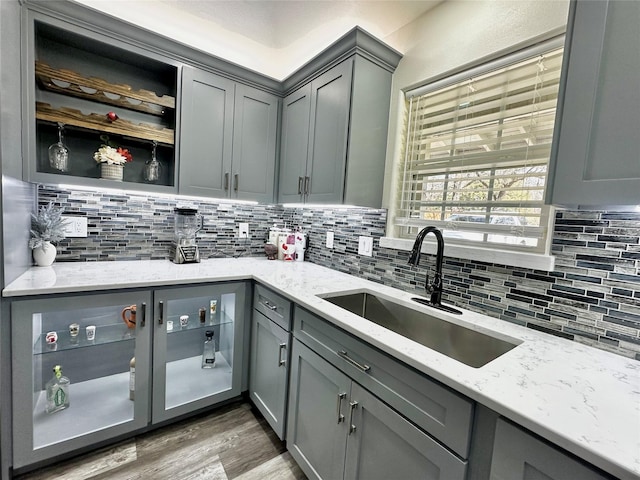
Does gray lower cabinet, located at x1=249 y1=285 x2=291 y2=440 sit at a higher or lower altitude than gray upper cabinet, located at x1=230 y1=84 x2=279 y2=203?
lower

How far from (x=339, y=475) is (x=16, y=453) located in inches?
57.3

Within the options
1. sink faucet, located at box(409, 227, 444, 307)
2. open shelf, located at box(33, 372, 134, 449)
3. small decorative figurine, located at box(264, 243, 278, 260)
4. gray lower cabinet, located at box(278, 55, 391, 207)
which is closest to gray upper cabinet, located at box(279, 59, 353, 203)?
gray lower cabinet, located at box(278, 55, 391, 207)

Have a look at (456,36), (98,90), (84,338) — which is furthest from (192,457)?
(456,36)

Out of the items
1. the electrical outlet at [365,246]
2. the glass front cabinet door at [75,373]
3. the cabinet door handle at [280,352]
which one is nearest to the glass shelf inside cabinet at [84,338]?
the glass front cabinet door at [75,373]

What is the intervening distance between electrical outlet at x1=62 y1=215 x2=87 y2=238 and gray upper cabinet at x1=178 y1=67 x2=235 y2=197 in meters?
0.64

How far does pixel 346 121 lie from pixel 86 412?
7.06 feet

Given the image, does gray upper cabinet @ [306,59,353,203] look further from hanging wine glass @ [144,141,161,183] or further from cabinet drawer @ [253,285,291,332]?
hanging wine glass @ [144,141,161,183]

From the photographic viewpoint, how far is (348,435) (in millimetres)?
1086

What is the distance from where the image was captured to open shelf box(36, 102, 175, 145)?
1.54 metres

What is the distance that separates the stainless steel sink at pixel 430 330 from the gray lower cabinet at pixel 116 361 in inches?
30.0

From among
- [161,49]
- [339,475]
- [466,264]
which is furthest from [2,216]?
[466,264]

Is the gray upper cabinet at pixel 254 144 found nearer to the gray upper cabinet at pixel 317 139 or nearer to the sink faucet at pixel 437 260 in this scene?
the gray upper cabinet at pixel 317 139

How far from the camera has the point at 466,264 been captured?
139 centimetres

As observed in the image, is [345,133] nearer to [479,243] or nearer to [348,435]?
[479,243]
